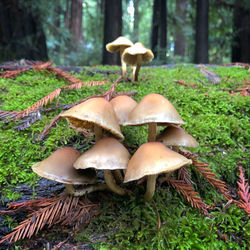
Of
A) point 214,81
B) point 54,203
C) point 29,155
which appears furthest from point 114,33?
point 54,203

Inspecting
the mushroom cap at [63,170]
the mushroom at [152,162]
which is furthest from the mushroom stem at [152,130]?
the mushroom cap at [63,170]

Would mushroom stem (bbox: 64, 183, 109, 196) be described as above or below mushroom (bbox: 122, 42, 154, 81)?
below

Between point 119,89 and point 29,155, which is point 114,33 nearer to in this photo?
point 119,89

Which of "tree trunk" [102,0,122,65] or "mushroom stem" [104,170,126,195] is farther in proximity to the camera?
"tree trunk" [102,0,122,65]

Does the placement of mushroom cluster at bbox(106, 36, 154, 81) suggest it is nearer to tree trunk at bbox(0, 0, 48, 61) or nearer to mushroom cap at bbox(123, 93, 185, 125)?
mushroom cap at bbox(123, 93, 185, 125)

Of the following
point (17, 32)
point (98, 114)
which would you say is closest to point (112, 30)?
point (17, 32)

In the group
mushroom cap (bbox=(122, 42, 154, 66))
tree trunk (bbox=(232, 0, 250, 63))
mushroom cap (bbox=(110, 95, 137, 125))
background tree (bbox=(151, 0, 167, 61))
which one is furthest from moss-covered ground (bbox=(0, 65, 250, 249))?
tree trunk (bbox=(232, 0, 250, 63))
